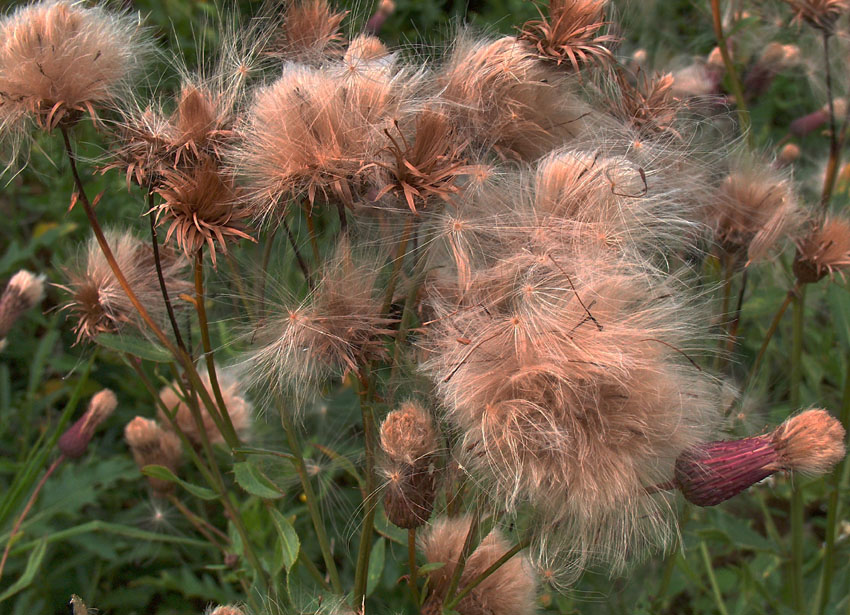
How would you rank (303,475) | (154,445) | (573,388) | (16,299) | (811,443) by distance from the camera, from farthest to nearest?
(16,299)
(154,445)
(303,475)
(811,443)
(573,388)

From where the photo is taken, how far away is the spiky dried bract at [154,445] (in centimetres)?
212

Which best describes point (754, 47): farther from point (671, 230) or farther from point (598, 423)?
point (598, 423)

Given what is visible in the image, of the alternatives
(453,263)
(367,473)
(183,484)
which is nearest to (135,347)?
(183,484)

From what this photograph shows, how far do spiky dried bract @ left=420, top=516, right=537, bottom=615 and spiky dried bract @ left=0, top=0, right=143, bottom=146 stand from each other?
1.09m

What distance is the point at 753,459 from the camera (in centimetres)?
139

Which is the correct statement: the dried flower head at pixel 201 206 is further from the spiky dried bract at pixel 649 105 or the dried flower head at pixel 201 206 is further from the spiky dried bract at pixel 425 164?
the spiky dried bract at pixel 649 105

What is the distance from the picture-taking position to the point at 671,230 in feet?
5.15

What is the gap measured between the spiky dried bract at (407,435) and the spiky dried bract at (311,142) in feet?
1.28

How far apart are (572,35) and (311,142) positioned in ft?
1.78

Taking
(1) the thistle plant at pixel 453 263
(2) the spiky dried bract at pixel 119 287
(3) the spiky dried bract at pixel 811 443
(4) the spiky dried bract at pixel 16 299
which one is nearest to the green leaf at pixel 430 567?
→ (1) the thistle plant at pixel 453 263

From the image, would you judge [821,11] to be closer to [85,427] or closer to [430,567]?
[430,567]

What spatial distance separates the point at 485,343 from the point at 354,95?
53 cm

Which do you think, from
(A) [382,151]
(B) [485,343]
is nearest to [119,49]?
(A) [382,151]

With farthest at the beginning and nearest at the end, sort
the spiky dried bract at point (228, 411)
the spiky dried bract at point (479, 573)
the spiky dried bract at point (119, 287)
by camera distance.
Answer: the spiky dried bract at point (228, 411), the spiky dried bract at point (119, 287), the spiky dried bract at point (479, 573)
